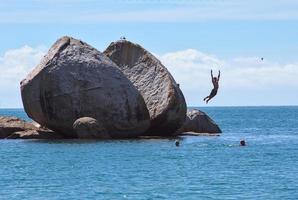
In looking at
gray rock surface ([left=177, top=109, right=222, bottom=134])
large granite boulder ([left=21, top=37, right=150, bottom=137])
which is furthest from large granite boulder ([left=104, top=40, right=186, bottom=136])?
gray rock surface ([left=177, top=109, right=222, bottom=134])

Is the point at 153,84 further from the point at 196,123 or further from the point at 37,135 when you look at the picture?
the point at 37,135

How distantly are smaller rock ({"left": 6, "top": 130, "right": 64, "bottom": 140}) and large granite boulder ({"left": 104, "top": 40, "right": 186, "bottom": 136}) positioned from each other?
7.70 m

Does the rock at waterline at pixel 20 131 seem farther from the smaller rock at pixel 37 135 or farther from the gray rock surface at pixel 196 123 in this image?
the gray rock surface at pixel 196 123

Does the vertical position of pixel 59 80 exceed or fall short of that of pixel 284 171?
it exceeds it

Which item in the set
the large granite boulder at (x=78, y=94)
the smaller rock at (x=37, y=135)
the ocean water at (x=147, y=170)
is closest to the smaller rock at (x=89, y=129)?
the large granite boulder at (x=78, y=94)

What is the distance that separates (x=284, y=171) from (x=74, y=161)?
41.9 feet

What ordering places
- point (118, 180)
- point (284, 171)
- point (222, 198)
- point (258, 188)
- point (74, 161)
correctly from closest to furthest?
point (222, 198) → point (258, 188) → point (118, 180) → point (284, 171) → point (74, 161)

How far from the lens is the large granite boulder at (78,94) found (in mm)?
63938

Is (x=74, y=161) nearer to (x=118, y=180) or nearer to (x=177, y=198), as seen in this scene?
(x=118, y=180)

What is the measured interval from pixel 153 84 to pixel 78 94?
25.6 ft

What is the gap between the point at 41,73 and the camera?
210ft

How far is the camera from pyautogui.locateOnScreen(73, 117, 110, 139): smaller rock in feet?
207

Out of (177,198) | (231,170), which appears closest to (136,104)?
(231,170)

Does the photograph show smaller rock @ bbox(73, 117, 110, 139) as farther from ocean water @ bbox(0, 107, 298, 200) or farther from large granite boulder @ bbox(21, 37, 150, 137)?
ocean water @ bbox(0, 107, 298, 200)
